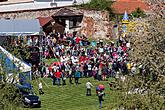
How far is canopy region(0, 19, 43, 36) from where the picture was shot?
1425 inches

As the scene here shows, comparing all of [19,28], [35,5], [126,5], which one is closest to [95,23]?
[126,5]

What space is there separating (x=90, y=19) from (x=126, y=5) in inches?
277

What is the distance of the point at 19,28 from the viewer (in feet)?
120

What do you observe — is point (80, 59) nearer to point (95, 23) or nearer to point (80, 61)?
point (80, 61)

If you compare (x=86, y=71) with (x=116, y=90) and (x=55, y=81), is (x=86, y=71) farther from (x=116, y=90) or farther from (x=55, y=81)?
(x=116, y=90)

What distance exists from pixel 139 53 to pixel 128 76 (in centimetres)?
74

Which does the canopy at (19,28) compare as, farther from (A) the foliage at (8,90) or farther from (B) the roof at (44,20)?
(A) the foliage at (8,90)

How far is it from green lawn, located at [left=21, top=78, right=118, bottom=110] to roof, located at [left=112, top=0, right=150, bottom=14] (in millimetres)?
24332

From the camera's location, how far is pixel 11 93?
53.8ft

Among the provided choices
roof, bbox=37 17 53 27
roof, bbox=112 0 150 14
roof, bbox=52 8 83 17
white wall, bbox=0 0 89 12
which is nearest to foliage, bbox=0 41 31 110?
roof, bbox=37 17 53 27

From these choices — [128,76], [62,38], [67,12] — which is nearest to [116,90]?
[128,76]

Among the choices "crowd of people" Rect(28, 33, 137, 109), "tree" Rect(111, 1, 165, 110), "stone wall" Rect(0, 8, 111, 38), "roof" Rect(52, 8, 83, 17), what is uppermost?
"tree" Rect(111, 1, 165, 110)

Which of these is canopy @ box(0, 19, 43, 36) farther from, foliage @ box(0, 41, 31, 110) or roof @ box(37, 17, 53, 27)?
foliage @ box(0, 41, 31, 110)

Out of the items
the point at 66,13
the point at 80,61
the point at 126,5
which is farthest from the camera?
the point at 126,5
